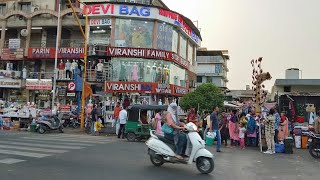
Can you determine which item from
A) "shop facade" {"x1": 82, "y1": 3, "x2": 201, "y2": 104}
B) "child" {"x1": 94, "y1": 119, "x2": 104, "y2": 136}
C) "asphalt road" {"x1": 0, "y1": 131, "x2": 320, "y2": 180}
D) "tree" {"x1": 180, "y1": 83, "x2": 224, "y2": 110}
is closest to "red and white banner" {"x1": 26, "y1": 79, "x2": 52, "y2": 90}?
"shop facade" {"x1": 82, "y1": 3, "x2": 201, "y2": 104}

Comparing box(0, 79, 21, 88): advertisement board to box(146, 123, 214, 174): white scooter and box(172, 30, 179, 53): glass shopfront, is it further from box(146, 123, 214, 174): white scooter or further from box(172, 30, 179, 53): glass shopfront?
box(146, 123, 214, 174): white scooter

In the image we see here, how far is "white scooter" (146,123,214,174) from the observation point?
8875mm

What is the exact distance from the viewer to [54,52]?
36438 mm

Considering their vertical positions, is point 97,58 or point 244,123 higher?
point 97,58

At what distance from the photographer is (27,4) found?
40.4 metres

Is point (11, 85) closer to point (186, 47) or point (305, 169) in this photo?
point (186, 47)

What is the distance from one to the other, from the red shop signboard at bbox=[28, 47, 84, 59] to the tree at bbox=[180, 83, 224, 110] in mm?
11997

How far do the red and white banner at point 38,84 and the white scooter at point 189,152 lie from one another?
1080 inches

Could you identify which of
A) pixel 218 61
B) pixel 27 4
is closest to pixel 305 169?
pixel 27 4

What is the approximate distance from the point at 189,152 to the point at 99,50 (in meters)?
26.6

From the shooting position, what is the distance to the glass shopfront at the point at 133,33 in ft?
114

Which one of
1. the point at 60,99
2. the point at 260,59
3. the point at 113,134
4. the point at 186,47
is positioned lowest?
the point at 113,134

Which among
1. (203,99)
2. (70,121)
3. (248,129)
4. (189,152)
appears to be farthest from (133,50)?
(189,152)

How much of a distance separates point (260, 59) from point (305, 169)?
12173 millimetres
